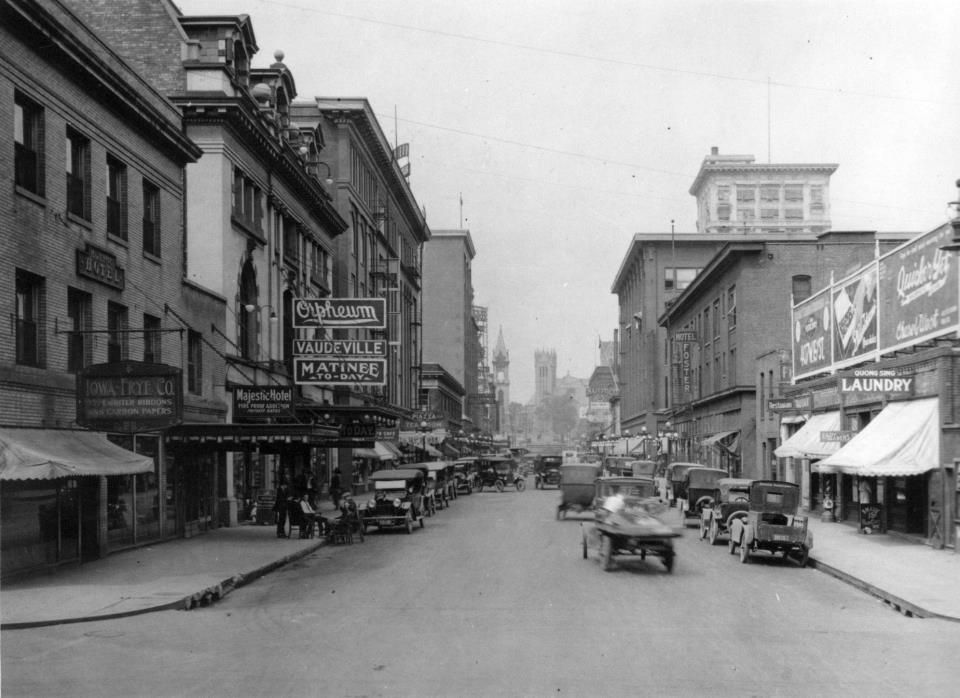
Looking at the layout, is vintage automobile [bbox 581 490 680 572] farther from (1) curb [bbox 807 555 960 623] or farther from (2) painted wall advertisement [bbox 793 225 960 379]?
(2) painted wall advertisement [bbox 793 225 960 379]

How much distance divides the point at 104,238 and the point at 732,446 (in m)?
41.8

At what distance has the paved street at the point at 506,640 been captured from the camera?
34.9ft

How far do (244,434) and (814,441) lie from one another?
64.3 ft

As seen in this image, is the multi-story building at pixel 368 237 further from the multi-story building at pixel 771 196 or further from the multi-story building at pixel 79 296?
the multi-story building at pixel 771 196

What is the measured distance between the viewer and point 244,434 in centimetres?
2711

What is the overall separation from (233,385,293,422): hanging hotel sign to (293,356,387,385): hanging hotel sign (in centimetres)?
194

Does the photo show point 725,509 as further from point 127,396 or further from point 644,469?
point 644,469

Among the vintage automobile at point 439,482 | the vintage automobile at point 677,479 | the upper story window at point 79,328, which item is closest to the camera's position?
the upper story window at point 79,328

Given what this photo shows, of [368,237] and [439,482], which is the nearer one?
[439,482]

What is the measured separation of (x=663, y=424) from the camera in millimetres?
→ 97750

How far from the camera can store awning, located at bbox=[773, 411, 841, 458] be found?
113ft

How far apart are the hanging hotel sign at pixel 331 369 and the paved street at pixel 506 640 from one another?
44.8ft

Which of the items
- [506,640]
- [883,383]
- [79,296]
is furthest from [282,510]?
[506,640]

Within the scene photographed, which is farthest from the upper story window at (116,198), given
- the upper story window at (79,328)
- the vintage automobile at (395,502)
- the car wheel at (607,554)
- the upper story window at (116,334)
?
the car wheel at (607,554)
